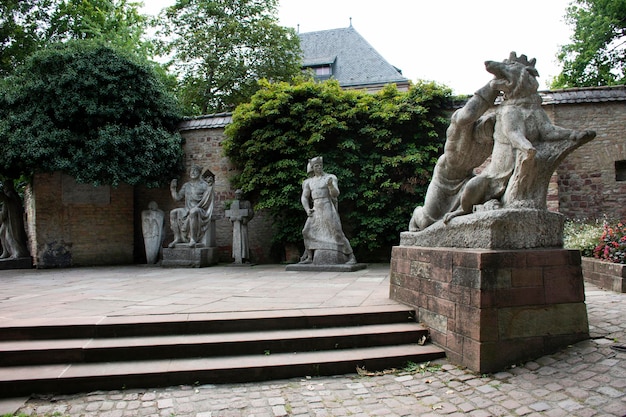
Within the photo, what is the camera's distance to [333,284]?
21.5 feet

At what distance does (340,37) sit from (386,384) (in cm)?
2915

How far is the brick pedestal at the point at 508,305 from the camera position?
3377 millimetres

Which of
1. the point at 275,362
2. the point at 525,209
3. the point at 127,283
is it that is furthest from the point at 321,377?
the point at 127,283

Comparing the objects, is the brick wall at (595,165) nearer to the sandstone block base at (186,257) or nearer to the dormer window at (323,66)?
the sandstone block base at (186,257)

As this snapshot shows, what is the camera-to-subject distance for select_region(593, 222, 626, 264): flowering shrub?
6109mm

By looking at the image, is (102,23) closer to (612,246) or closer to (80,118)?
(80,118)

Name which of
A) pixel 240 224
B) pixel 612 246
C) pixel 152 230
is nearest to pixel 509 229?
pixel 612 246

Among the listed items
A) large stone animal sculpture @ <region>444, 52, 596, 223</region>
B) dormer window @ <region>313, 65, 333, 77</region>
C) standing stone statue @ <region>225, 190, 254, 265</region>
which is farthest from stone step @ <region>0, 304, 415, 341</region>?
dormer window @ <region>313, 65, 333, 77</region>

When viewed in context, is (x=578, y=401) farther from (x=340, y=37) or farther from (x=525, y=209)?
(x=340, y=37)

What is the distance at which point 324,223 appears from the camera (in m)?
8.84

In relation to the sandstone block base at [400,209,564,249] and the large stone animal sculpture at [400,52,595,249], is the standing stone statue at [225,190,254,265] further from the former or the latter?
the sandstone block base at [400,209,564,249]

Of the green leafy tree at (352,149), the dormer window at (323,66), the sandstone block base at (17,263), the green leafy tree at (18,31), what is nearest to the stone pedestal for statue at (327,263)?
the green leafy tree at (352,149)

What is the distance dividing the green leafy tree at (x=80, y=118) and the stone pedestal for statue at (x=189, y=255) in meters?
2.55

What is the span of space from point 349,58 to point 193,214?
20.2 m
